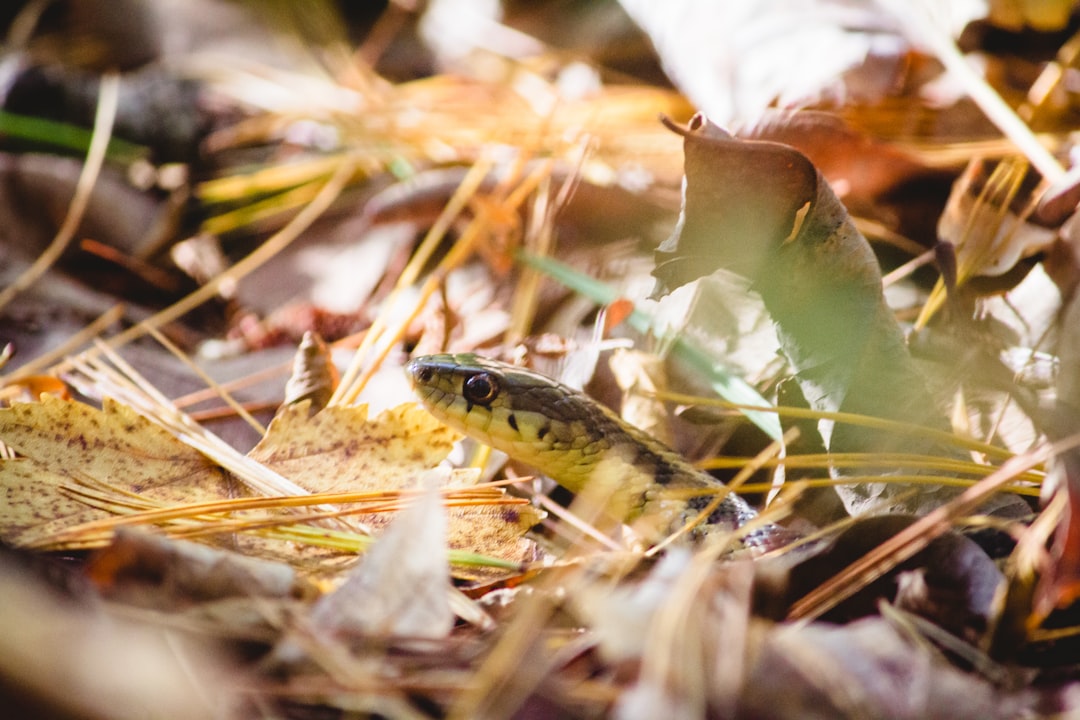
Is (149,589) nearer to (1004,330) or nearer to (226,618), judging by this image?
(226,618)

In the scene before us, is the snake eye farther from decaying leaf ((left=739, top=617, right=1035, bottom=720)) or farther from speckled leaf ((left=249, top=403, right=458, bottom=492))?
decaying leaf ((left=739, top=617, right=1035, bottom=720))

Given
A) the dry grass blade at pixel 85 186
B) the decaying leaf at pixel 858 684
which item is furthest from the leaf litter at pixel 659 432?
the dry grass blade at pixel 85 186

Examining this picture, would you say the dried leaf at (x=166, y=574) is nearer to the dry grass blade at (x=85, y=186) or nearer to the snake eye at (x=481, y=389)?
the snake eye at (x=481, y=389)

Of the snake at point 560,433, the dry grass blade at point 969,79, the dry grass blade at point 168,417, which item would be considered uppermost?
the dry grass blade at point 969,79

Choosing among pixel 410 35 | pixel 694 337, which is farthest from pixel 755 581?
pixel 410 35

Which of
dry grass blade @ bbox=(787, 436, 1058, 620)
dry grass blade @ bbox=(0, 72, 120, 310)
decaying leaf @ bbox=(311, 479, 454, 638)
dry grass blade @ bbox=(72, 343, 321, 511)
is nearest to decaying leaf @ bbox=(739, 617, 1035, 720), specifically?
dry grass blade @ bbox=(787, 436, 1058, 620)

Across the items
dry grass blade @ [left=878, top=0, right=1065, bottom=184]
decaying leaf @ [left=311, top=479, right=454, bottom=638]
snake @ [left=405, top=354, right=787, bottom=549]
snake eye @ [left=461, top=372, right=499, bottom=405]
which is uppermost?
dry grass blade @ [left=878, top=0, right=1065, bottom=184]

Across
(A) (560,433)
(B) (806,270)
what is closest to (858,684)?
(B) (806,270)

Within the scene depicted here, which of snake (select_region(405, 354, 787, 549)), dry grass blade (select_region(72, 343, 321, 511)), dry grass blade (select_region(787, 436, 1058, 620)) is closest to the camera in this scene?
dry grass blade (select_region(787, 436, 1058, 620))
